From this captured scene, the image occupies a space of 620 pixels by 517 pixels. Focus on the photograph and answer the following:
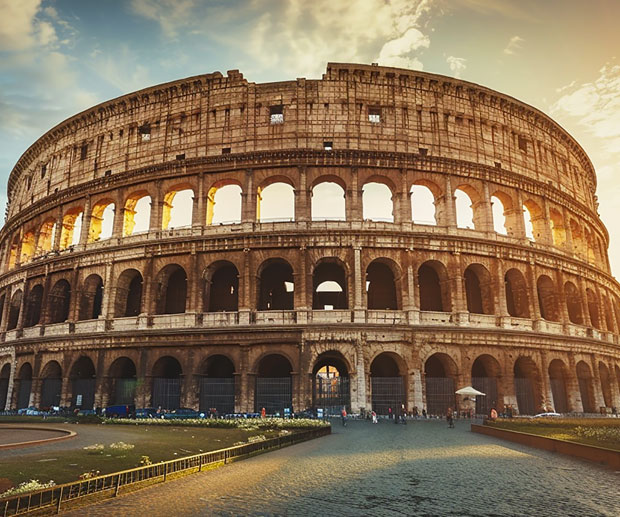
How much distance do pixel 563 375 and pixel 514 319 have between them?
491cm

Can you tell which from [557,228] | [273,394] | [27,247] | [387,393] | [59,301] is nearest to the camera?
[387,393]

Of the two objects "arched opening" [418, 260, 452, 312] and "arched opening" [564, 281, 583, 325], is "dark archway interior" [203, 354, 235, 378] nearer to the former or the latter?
"arched opening" [418, 260, 452, 312]

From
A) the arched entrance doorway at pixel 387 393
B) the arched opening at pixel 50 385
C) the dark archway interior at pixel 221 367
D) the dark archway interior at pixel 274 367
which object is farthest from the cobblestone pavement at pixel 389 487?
the arched opening at pixel 50 385

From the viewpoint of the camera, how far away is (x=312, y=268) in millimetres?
24375

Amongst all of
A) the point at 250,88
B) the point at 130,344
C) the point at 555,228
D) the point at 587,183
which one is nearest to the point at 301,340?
the point at 130,344

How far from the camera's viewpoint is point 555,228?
31.5 metres

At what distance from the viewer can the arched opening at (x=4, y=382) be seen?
97.7 feet

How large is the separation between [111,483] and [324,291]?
20785 mm

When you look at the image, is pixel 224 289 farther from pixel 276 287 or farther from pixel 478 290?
pixel 478 290

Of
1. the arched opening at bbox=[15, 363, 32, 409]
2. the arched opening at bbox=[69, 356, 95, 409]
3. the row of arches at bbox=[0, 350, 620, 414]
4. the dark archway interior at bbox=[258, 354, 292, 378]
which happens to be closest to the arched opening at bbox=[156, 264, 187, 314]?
the row of arches at bbox=[0, 350, 620, 414]

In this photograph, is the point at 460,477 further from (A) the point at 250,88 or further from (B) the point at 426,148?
(A) the point at 250,88

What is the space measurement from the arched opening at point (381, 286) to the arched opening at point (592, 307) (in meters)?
13.6

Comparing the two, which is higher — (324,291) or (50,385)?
(324,291)

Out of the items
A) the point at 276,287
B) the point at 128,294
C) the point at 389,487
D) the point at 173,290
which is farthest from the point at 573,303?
the point at 128,294
